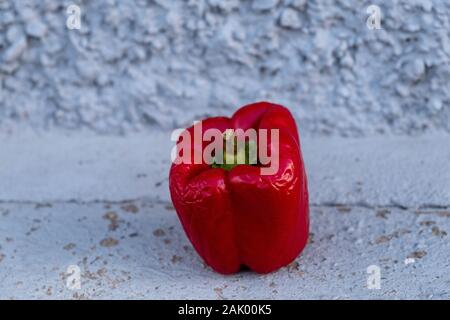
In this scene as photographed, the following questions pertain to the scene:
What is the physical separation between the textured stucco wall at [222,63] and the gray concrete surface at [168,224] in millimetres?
72

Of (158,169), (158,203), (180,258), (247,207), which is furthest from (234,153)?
(158,169)

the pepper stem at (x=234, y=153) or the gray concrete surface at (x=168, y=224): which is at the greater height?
the pepper stem at (x=234, y=153)

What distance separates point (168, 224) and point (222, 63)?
1.93 feet

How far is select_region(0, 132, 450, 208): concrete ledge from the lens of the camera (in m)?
2.21

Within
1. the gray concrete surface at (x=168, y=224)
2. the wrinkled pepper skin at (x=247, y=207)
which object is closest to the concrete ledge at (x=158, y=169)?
the gray concrete surface at (x=168, y=224)

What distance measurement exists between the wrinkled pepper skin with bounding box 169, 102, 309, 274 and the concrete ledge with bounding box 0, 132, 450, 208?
1.23 ft

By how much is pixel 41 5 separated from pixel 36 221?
2.29 feet

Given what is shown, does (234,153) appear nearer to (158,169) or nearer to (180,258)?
(180,258)

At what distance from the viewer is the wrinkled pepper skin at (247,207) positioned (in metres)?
1.75

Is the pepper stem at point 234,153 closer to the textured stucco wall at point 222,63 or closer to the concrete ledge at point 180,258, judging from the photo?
the concrete ledge at point 180,258

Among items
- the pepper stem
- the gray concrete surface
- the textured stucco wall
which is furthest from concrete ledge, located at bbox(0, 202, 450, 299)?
the textured stucco wall

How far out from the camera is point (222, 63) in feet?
8.21

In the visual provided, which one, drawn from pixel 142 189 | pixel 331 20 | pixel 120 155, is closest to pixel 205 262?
pixel 142 189

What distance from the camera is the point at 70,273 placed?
6.33 feet
